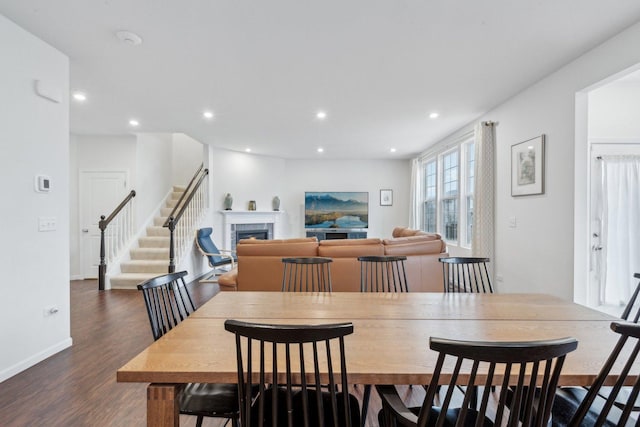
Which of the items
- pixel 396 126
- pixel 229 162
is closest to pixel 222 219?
pixel 229 162

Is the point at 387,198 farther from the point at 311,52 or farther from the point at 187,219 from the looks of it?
the point at 311,52

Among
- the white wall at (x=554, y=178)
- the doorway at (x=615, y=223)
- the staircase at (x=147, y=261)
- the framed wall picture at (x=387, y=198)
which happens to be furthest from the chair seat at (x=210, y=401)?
the framed wall picture at (x=387, y=198)

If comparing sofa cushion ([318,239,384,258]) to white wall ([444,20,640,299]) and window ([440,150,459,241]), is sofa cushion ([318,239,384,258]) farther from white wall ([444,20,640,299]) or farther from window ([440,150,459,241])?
window ([440,150,459,241])

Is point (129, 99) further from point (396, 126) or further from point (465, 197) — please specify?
point (465, 197)

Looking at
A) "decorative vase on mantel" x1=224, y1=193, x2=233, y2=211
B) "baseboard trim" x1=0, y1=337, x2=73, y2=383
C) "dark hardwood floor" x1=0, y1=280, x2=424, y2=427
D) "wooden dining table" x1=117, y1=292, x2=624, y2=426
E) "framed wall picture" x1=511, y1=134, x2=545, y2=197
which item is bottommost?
"dark hardwood floor" x1=0, y1=280, x2=424, y2=427

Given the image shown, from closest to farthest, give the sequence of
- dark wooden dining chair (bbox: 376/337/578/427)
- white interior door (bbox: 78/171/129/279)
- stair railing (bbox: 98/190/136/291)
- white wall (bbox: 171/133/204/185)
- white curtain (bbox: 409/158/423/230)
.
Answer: dark wooden dining chair (bbox: 376/337/578/427), stair railing (bbox: 98/190/136/291), white interior door (bbox: 78/171/129/279), white curtain (bbox: 409/158/423/230), white wall (bbox: 171/133/204/185)

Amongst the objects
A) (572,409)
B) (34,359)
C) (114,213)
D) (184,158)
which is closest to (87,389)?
(34,359)

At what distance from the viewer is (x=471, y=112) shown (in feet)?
14.5

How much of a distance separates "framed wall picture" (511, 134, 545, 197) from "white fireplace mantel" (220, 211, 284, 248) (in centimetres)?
530

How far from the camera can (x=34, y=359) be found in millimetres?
2479

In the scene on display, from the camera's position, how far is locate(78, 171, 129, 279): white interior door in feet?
18.4

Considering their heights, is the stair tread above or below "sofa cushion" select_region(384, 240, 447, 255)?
below

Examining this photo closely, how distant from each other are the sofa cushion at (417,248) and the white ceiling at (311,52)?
178 centimetres

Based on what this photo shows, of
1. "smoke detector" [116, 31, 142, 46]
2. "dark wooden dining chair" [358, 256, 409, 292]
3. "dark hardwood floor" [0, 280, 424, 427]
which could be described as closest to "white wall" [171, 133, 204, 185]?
"dark hardwood floor" [0, 280, 424, 427]
